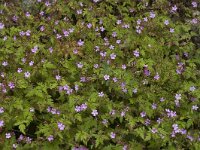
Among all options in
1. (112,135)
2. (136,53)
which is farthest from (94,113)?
(136,53)

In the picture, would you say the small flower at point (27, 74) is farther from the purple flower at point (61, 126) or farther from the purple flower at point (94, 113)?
the purple flower at point (94, 113)

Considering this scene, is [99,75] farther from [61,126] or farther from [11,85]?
[11,85]

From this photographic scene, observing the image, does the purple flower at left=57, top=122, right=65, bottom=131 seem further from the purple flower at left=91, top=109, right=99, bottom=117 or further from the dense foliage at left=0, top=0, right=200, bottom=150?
the purple flower at left=91, top=109, right=99, bottom=117

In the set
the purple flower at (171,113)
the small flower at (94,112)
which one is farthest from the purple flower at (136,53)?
the small flower at (94,112)

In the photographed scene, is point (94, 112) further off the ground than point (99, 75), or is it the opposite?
point (99, 75)

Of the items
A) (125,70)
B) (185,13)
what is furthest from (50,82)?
(185,13)

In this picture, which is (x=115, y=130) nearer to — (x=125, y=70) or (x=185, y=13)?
(x=125, y=70)

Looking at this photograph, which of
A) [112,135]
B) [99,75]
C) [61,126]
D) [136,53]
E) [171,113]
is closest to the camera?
[61,126]

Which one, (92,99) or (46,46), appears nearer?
(92,99)
